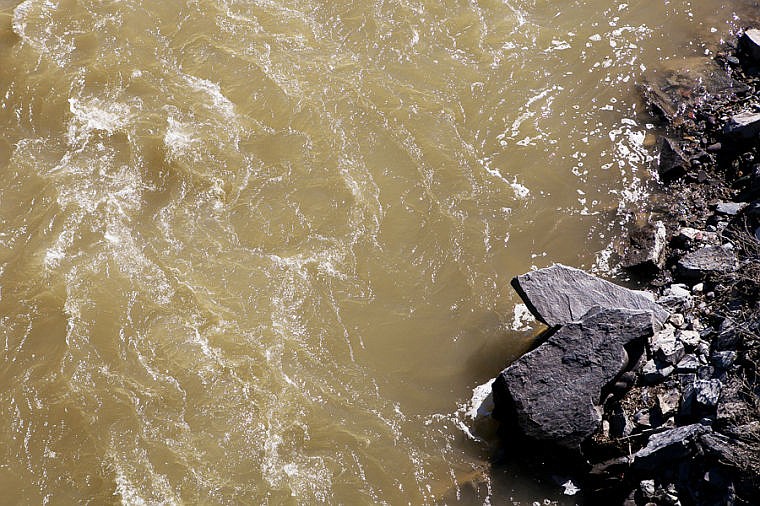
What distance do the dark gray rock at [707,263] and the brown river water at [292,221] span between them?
96cm

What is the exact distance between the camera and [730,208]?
8.88 metres

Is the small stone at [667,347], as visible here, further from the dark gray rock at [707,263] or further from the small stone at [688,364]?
the dark gray rock at [707,263]

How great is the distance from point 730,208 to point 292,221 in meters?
5.17

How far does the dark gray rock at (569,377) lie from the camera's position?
7312 mm

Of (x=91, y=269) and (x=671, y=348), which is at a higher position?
(x=671, y=348)

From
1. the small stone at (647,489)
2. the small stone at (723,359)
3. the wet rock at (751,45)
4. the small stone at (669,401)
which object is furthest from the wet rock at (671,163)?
the small stone at (647,489)

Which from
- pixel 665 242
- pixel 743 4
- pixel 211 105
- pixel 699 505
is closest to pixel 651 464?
pixel 699 505

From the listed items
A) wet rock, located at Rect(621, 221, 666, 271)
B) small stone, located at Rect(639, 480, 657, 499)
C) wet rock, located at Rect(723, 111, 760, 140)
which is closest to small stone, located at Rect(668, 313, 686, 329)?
wet rock, located at Rect(621, 221, 666, 271)

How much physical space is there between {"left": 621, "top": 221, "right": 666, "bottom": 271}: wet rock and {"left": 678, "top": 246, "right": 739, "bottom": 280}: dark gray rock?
0.95 ft

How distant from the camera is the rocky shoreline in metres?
6.86

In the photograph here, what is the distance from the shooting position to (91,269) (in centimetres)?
892

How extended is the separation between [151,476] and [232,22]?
23.0 ft

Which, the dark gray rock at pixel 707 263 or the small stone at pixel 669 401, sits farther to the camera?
the dark gray rock at pixel 707 263

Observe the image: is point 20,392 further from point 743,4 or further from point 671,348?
point 743,4
